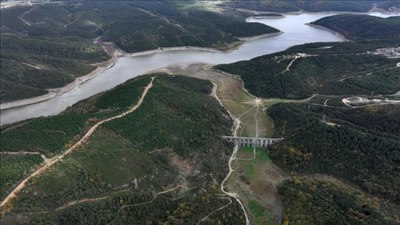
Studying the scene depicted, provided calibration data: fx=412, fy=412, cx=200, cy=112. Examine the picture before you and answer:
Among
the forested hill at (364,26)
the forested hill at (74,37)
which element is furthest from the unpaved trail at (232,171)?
the forested hill at (364,26)

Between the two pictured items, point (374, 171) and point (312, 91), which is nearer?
point (374, 171)

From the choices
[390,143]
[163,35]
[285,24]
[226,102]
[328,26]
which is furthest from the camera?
[285,24]

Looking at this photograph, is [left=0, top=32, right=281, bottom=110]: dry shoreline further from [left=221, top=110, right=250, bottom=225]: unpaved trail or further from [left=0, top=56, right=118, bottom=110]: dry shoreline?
[left=221, top=110, right=250, bottom=225]: unpaved trail

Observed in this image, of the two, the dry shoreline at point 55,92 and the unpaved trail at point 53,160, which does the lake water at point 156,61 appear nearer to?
the dry shoreline at point 55,92

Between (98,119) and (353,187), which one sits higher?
(98,119)

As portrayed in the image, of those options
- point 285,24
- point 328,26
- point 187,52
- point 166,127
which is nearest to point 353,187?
point 166,127

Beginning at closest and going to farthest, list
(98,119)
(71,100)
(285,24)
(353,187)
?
1. (353,187)
2. (98,119)
3. (71,100)
4. (285,24)

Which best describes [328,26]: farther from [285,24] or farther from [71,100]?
[71,100]
